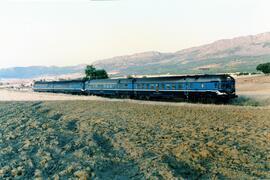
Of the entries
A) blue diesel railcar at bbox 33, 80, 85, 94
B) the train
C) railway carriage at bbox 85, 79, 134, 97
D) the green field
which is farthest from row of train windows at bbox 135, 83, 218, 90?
blue diesel railcar at bbox 33, 80, 85, 94

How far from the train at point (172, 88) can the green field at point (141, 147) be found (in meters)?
6.37

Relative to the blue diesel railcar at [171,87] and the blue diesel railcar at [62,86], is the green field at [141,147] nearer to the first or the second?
the blue diesel railcar at [171,87]

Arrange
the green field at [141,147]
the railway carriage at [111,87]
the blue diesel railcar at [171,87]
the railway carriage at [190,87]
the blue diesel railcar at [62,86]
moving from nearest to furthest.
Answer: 1. the green field at [141,147]
2. the railway carriage at [190,87]
3. the blue diesel railcar at [171,87]
4. the railway carriage at [111,87]
5. the blue diesel railcar at [62,86]

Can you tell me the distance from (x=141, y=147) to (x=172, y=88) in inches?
837

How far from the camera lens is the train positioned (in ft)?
109

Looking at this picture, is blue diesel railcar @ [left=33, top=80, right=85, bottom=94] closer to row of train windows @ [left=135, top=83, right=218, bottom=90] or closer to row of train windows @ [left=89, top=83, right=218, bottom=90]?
row of train windows @ [left=89, top=83, right=218, bottom=90]

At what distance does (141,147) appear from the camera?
648 inches

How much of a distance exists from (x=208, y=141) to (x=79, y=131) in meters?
8.16

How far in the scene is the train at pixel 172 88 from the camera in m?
33.1

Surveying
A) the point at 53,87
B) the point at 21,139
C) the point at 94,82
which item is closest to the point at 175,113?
the point at 21,139

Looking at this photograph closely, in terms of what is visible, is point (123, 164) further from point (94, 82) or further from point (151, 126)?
point (94, 82)

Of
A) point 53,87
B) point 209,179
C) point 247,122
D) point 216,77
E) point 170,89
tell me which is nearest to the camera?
point 209,179

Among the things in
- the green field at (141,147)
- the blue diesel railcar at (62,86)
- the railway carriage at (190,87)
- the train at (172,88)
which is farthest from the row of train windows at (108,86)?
the green field at (141,147)

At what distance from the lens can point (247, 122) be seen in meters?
23.1
